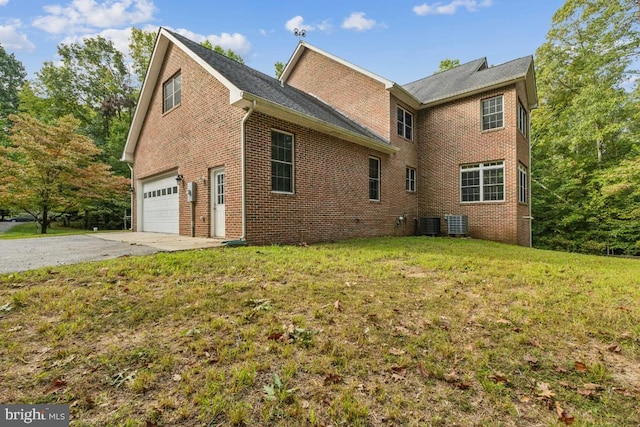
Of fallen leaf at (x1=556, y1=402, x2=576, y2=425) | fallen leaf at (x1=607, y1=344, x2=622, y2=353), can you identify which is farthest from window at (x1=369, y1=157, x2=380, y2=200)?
fallen leaf at (x1=556, y1=402, x2=576, y2=425)

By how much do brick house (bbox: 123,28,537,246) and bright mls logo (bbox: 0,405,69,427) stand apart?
5.40 meters

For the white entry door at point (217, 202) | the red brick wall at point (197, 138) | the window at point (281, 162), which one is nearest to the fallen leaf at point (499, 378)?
the red brick wall at point (197, 138)

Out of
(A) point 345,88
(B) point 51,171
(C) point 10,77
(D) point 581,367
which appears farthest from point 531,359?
(C) point 10,77

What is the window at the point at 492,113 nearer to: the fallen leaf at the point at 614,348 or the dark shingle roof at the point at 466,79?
the dark shingle roof at the point at 466,79

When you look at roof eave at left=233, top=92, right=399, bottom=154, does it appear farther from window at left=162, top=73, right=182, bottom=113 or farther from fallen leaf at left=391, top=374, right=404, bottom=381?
fallen leaf at left=391, top=374, right=404, bottom=381

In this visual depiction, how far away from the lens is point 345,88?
41.8ft

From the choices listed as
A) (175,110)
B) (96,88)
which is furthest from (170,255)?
(96,88)

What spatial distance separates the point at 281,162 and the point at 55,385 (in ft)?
21.6

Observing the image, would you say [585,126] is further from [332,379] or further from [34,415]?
[34,415]

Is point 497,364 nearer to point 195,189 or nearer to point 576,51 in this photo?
point 195,189

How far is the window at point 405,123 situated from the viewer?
39.5ft

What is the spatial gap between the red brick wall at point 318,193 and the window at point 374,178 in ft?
0.65

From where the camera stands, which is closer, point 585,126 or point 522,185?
point 522,185

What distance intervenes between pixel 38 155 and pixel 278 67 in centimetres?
1724
